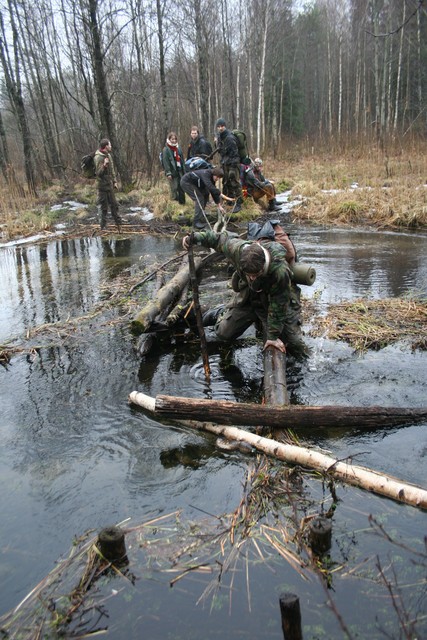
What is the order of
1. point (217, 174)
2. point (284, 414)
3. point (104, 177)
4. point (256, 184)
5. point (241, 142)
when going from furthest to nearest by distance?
point (256, 184) < point (241, 142) < point (104, 177) < point (217, 174) < point (284, 414)

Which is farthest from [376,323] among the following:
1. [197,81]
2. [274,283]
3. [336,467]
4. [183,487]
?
[197,81]

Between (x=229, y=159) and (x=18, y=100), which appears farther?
(x=18, y=100)

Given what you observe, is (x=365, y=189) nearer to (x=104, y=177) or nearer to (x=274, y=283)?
(x=104, y=177)

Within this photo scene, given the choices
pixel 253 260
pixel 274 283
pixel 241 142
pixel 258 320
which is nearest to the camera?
pixel 253 260

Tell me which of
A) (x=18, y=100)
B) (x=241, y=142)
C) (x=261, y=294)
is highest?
(x=18, y=100)

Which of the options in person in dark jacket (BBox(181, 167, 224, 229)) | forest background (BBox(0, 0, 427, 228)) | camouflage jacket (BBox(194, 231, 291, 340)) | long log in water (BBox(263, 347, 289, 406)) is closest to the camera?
long log in water (BBox(263, 347, 289, 406))

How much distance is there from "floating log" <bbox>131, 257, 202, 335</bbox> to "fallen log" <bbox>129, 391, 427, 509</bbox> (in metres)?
1.68

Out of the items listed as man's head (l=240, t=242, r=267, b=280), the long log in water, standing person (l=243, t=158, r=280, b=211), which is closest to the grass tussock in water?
the long log in water

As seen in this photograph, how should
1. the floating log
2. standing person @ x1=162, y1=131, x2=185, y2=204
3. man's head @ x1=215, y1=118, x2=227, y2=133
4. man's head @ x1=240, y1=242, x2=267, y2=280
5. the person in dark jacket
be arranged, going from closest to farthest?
man's head @ x1=240, y1=242, x2=267, y2=280
the floating log
the person in dark jacket
man's head @ x1=215, y1=118, x2=227, y2=133
standing person @ x1=162, y1=131, x2=185, y2=204

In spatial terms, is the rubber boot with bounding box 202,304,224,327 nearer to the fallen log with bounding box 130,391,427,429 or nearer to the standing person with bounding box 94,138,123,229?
the fallen log with bounding box 130,391,427,429

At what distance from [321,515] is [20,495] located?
2159 millimetres

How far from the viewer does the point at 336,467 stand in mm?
3318

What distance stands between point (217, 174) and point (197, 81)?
65.8ft

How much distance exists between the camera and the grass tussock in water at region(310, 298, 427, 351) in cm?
557
